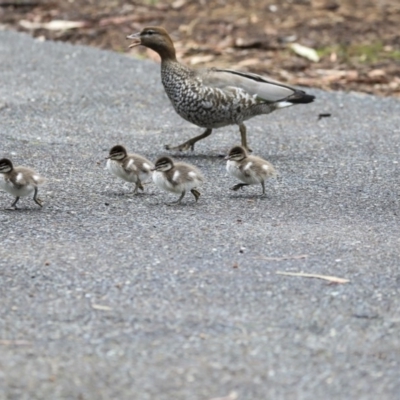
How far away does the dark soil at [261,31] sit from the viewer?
13.9 m

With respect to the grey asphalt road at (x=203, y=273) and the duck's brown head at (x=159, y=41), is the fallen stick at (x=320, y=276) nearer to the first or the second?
the grey asphalt road at (x=203, y=273)

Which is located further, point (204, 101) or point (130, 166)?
point (204, 101)

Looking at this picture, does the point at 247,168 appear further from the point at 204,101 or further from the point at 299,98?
the point at 299,98

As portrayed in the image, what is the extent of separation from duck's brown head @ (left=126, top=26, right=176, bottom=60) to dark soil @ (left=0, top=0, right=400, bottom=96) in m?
3.30

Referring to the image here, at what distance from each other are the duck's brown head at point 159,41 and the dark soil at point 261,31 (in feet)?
10.8

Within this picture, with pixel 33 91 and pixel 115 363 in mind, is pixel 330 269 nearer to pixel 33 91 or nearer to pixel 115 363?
pixel 115 363

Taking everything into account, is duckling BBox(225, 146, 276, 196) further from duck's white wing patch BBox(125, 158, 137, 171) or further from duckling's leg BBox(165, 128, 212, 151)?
duckling's leg BBox(165, 128, 212, 151)

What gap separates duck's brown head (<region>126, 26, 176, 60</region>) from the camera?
1030 centimetres

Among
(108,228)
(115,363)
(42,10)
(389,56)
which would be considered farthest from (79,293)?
(42,10)

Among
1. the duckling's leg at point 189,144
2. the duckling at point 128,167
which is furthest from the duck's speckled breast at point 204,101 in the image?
the duckling at point 128,167

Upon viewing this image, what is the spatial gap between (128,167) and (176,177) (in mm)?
548

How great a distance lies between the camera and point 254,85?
10.1m

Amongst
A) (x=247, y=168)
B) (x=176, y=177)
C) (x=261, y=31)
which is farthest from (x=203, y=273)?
(x=261, y=31)

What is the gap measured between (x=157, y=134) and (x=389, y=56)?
5.12 m
